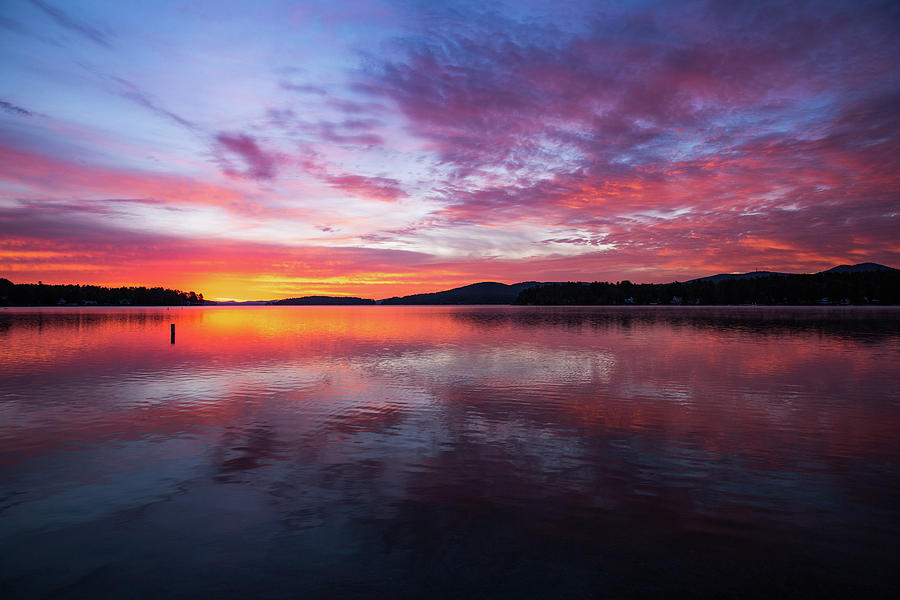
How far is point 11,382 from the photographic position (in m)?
24.2

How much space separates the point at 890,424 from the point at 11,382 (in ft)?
131

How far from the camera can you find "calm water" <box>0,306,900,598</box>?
Result: 726cm

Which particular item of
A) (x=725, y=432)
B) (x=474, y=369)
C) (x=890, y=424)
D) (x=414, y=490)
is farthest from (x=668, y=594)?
(x=474, y=369)

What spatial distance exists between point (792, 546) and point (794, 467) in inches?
193

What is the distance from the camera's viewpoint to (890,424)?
15.9 meters

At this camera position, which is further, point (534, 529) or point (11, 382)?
point (11, 382)

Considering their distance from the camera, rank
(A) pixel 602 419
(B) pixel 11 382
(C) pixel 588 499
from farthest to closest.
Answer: (B) pixel 11 382 → (A) pixel 602 419 → (C) pixel 588 499

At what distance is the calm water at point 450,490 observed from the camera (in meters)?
7.26

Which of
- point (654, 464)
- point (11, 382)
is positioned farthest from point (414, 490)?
point (11, 382)

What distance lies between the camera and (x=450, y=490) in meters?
10.4

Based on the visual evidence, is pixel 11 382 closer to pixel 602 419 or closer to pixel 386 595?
pixel 386 595

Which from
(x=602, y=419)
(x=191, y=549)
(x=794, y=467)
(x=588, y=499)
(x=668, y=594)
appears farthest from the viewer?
(x=602, y=419)

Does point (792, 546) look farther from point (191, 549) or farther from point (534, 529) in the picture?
point (191, 549)

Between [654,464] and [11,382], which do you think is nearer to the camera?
[654,464]
